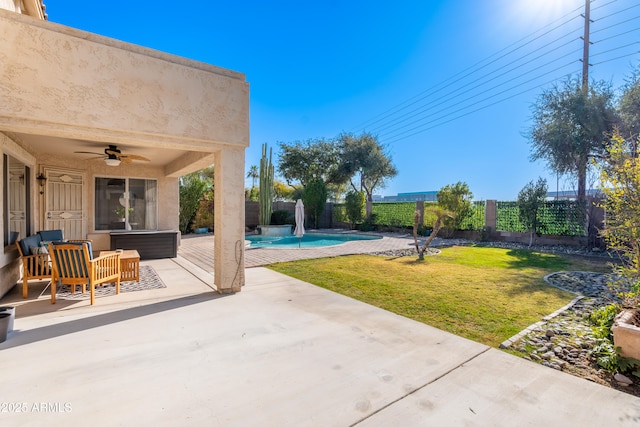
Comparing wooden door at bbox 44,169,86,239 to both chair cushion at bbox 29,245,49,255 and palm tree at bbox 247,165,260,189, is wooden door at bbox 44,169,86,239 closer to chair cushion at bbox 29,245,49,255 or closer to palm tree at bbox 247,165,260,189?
chair cushion at bbox 29,245,49,255

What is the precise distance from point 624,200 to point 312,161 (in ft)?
81.2

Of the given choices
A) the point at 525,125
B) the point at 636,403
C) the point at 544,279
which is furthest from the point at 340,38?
the point at 636,403

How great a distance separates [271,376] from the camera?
3.00m

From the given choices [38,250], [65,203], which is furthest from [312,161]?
[38,250]

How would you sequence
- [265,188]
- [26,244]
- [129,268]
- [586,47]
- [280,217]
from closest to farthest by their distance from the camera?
1. [26,244]
2. [129,268]
3. [586,47]
4. [265,188]
5. [280,217]

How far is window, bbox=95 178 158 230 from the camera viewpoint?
33.4ft

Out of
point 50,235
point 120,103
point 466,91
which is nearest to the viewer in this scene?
point 120,103

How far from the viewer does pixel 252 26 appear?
13477 millimetres

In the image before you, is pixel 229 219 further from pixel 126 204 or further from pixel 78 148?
pixel 126 204

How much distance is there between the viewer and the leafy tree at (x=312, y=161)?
27.7 m

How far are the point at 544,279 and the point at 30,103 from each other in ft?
34.2

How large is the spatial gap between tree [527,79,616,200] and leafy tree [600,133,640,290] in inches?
388

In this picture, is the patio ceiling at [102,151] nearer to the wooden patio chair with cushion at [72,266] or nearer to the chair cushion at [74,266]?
the wooden patio chair with cushion at [72,266]

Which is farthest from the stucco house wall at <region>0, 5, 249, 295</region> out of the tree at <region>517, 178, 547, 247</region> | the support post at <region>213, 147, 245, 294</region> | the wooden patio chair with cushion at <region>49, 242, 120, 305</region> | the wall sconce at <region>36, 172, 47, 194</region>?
the tree at <region>517, 178, 547, 247</region>
